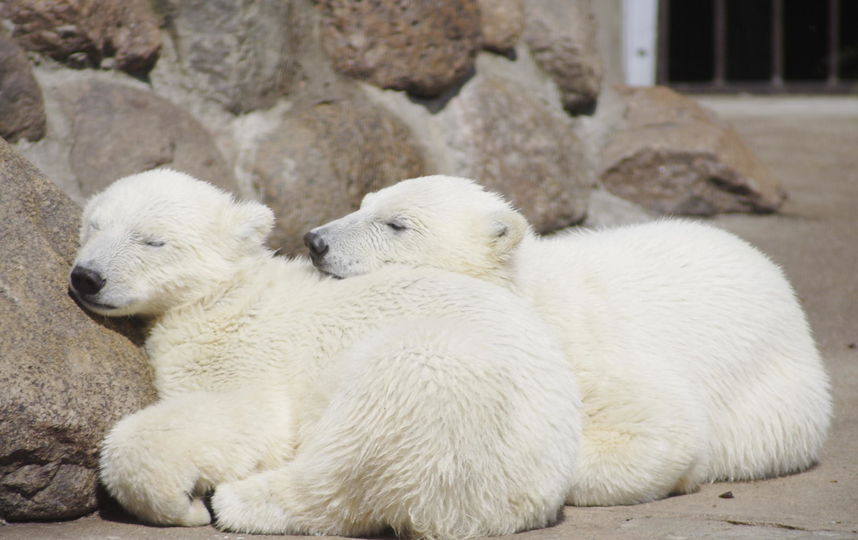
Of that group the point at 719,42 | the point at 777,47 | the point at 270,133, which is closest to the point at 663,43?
the point at 719,42

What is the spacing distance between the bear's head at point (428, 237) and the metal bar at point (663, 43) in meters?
6.64

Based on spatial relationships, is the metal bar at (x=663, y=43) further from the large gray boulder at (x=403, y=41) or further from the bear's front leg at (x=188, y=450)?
the bear's front leg at (x=188, y=450)

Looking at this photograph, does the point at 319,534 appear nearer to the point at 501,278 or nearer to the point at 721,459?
the point at 501,278

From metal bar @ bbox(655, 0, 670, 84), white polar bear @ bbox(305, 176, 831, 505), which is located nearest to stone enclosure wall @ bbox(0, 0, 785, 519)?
white polar bear @ bbox(305, 176, 831, 505)

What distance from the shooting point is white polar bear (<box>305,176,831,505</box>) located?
339 cm

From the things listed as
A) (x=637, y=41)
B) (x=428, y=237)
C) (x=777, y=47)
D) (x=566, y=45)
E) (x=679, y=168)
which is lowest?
(x=679, y=168)

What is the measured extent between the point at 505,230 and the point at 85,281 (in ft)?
4.21

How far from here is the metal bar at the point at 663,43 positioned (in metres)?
9.99

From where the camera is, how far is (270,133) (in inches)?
186

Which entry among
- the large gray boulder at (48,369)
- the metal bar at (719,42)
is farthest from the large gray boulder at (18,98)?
the metal bar at (719,42)

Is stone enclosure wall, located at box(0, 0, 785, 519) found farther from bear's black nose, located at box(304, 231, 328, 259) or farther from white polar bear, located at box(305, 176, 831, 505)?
white polar bear, located at box(305, 176, 831, 505)

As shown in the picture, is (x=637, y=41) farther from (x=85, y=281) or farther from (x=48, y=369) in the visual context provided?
(x=48, y=369)

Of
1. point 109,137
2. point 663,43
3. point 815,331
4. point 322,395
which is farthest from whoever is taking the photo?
point 663,43

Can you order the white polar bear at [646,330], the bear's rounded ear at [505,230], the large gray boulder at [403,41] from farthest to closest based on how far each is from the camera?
the large gray boulder at [403,41] < the bear's rounded ear at [505,230] < the white polar bear at [646,330]
